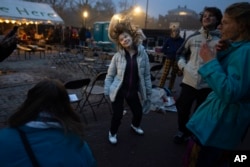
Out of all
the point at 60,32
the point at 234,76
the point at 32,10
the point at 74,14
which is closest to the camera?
the point at 234,76

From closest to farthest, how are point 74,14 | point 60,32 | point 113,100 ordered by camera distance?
point 113,100 < point 60,32 < point 74,14

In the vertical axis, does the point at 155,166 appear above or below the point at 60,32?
below

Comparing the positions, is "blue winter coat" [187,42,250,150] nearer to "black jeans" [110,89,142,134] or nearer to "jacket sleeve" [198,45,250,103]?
"jacket sleeve" [198,45,250,103]

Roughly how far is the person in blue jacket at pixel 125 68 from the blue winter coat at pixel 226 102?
180 centimetres

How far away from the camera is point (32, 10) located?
1945 cm

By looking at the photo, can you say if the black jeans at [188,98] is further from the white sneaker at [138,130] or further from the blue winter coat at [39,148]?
the blue winter coat at [39,148]

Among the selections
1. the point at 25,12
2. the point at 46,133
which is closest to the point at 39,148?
the point at 46,133

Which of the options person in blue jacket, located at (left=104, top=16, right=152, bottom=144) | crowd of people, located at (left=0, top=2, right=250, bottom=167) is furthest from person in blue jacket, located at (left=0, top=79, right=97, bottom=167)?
person in blue jacket, located at (left=104, top=16, right=152, bottom=144)

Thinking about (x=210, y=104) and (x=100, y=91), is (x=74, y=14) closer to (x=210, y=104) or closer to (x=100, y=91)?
(x=100, y=91)

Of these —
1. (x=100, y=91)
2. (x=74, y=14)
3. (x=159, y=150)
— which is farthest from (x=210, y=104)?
(x=74, y=14)

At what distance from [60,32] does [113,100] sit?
22329 millimetres

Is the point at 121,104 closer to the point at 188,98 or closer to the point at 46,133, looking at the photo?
the point at 188,98

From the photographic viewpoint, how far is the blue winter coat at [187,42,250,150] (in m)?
1.69

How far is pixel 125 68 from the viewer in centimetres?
386
